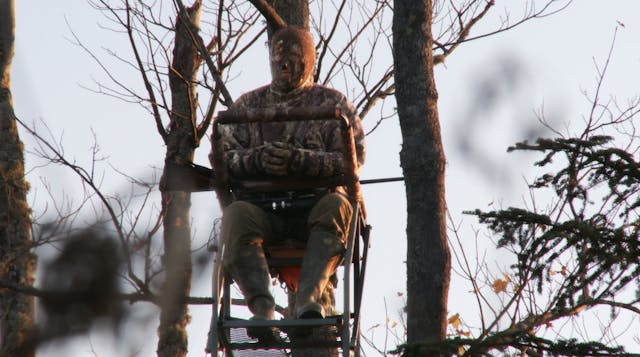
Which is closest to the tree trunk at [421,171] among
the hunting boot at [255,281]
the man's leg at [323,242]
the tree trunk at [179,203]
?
the man's leg at [323,242]

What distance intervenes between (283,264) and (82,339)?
4.05 ft

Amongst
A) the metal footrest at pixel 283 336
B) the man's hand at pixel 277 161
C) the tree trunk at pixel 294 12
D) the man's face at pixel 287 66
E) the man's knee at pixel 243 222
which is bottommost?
the metal footrest at pixel 283 336

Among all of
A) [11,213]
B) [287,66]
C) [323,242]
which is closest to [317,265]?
[323,242]

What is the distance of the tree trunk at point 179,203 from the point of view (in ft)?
33.2

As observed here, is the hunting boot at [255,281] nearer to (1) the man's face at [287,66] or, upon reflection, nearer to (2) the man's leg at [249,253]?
(2) the man's leg at [249,253]

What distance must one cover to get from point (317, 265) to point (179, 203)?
3954 millimetres

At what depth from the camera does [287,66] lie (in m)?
7.69

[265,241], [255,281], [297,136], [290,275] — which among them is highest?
[297,136]

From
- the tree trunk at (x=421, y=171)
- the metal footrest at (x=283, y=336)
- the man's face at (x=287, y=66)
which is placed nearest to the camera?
the metal footrest at (x=283, y=336)

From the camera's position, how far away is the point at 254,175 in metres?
7.20

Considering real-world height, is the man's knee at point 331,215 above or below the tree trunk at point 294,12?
below

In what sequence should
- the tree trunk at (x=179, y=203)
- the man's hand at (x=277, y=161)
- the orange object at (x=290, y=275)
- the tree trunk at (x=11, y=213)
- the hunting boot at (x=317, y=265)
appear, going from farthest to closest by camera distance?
the tree trunk at (x=11, y=213) → the tree trunk at (x=179, y=203) → the orange object at (x=290, y=275) → the man's hand at (x=277, y=161) → the hunting boot at (x=317, y=265)

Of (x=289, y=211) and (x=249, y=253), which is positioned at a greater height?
(x=289, y=211)

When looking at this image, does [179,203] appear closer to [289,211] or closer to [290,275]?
[290,275]
